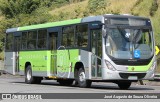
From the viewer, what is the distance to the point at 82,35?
2589cm

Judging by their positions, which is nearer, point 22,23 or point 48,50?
point 48,50

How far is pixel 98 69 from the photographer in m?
24.7

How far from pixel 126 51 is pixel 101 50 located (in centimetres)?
109

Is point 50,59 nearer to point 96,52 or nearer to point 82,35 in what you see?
point 82,35

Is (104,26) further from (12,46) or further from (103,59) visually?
(12,46)

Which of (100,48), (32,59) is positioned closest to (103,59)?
(100,48)

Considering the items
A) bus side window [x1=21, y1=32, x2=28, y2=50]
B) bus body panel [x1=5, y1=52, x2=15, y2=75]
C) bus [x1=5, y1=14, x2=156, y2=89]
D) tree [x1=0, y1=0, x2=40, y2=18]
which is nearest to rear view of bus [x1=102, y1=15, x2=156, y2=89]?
bus [x1=5, y1=14, x2=156, y2=89]

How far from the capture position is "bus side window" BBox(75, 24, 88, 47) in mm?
25609

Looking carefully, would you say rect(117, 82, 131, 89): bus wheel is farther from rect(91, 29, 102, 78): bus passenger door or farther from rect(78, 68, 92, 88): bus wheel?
rect(91, 29, 102, 78): bus passenger door

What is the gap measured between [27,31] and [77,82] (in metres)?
6.53

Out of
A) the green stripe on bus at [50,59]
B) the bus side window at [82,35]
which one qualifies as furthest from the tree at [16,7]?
the bus side window at [82,35]

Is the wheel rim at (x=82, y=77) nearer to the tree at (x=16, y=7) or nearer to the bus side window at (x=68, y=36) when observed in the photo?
the bus side window at (x=68, y=36)

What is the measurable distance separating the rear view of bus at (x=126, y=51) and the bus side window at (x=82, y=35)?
152cm

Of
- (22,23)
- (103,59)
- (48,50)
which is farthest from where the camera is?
(22,23)
